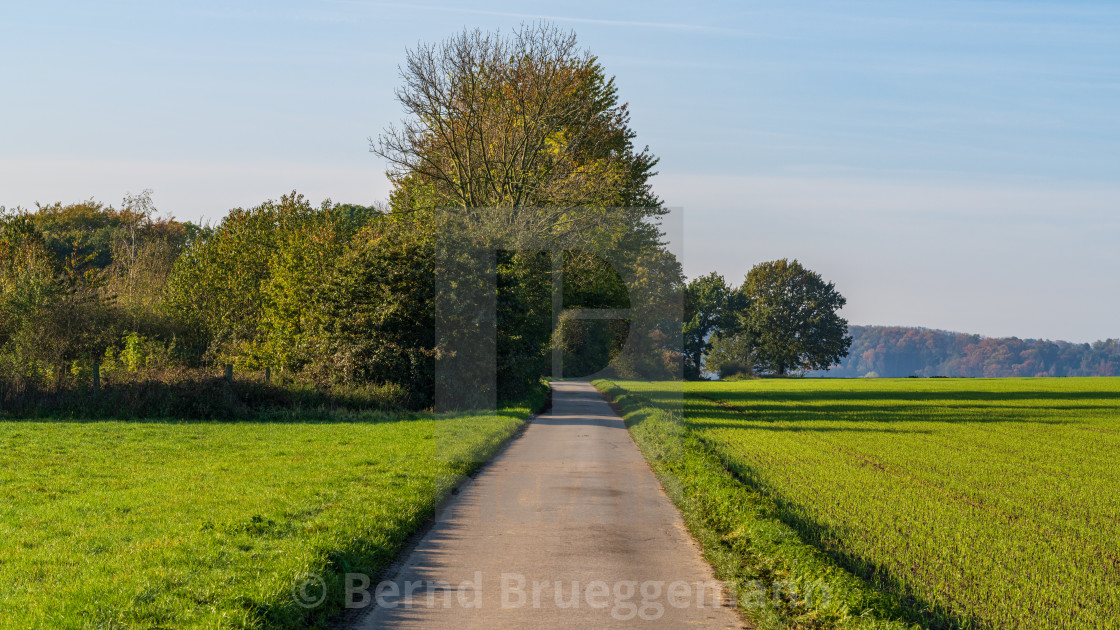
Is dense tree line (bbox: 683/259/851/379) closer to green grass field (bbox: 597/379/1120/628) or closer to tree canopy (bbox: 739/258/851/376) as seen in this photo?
tree canopy (bbox: 739/258/851/376)

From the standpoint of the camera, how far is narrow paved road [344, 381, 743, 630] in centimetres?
682

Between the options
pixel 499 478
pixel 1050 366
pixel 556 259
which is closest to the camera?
→ pixel 499 478

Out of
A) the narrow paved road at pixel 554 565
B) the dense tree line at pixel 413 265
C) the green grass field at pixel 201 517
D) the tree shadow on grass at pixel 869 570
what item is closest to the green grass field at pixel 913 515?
the tree shadow on grass at pixel 869 570

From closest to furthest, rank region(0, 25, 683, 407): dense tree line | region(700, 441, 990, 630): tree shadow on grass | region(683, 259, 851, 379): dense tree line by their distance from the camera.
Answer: region(700, 441, 990, 630): tree shadow on grass < region(0, 25, 683, 407): dense tree line < region(683, 259, 851, 379): dense tree line

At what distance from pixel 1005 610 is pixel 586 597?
11.9 feet

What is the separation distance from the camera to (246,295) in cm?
4131

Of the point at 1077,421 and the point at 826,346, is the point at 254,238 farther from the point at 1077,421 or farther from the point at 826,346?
the point at 826,346

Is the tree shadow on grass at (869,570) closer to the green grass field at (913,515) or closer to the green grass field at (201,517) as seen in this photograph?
the green grass field at (913,515)

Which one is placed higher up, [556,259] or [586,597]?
[556,259]

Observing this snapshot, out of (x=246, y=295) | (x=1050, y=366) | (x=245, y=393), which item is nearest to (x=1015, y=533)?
(x=245, y=393)

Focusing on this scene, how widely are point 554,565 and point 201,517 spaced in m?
4.56

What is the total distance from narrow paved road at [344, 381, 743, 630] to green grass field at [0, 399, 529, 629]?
56cm

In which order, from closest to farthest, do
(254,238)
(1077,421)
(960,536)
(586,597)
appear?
1. (586,597)
2. (960,536)
3. (1077,421)
4. (254,238)

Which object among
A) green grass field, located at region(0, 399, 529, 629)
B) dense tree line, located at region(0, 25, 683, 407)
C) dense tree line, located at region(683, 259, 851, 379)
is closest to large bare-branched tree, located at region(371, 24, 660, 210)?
dense tree line, located at region(0, 25, 683, 407)
